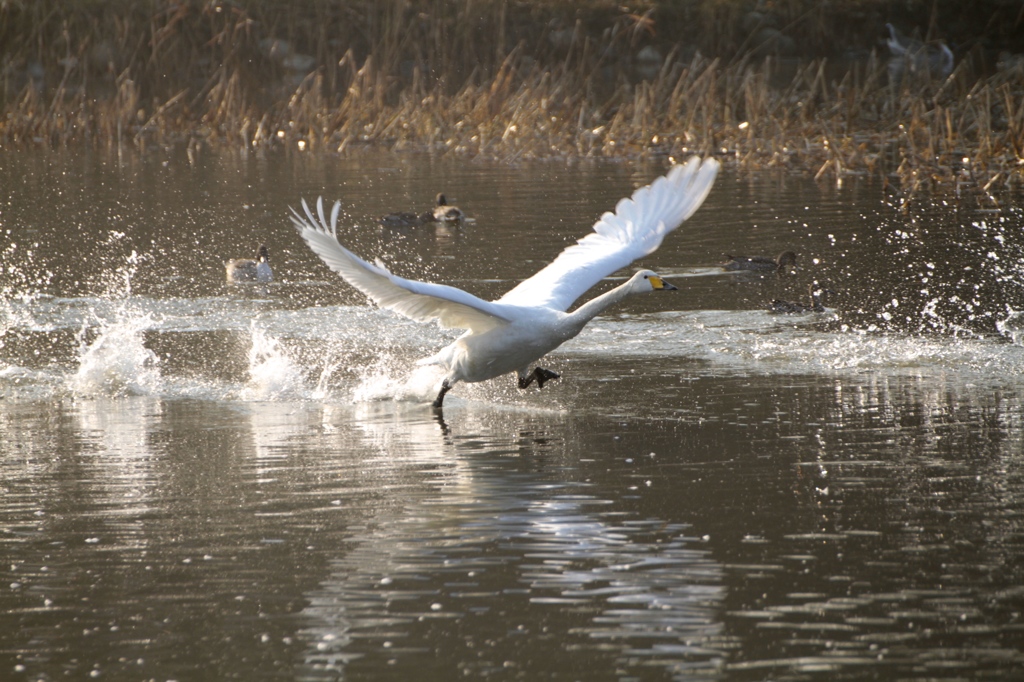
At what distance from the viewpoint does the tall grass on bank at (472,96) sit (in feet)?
73.7

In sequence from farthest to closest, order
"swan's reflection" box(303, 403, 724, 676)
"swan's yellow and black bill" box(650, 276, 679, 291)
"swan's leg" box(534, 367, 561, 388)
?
1. "swan's leg" box(534, 367, 561, 388)
2. "swan's yellow and black bill" box(650, 276, 679, 291)
3. "swan's reflection" box(303, 403, 724, 676)

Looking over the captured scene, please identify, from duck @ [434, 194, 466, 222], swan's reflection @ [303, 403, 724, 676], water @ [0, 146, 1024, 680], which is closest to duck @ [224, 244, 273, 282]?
water @ [0, 146, 1024, 680]

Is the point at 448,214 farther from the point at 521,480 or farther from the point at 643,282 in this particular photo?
the point at 521,480

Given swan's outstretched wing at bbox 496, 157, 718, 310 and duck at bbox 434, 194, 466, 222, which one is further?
duck at bbox 434, 194, 466, 222

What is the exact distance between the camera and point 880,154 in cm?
2172

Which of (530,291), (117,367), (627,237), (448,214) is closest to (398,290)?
(530,291)

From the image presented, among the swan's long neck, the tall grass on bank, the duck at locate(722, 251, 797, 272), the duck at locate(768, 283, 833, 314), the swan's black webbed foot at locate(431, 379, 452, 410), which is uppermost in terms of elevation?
the tall grass on bank

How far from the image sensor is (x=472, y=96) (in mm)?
25656

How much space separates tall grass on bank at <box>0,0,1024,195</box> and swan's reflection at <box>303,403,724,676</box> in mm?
13223

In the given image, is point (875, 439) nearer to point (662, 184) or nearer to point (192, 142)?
point (662, 184)

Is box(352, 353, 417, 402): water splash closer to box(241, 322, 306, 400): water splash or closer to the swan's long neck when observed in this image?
box(241, 322, 306, 400): water splash

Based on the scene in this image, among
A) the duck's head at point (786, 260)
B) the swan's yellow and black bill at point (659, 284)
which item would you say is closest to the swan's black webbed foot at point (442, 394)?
the swan's yellow and black bill at point (659, 284)

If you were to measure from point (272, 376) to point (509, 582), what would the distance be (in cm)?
462

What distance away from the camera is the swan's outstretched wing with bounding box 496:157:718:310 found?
32.1 feet
